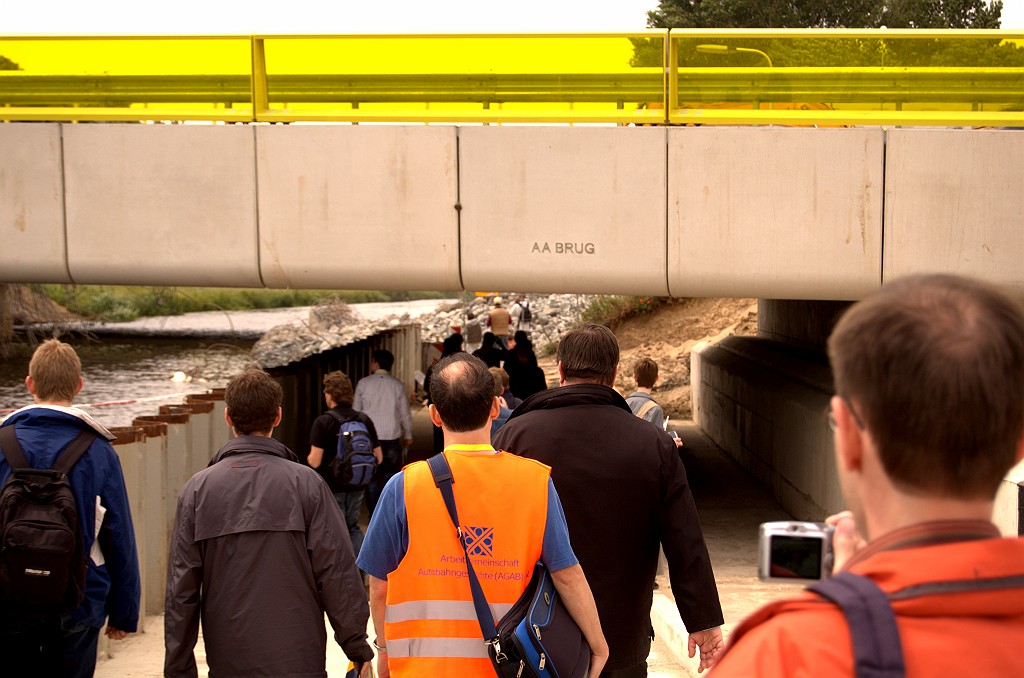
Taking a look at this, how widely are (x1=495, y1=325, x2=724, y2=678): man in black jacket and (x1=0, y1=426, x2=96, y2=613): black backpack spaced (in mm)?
1672

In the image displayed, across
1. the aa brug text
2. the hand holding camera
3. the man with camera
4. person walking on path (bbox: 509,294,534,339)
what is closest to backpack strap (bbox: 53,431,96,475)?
the hand holding camera

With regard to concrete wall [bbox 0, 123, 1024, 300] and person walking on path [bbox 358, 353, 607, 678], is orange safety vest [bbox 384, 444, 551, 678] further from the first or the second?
concrete wall [bbox 0, 123, 1024, 300]

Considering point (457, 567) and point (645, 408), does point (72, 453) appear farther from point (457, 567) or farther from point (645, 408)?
point (645, 408)

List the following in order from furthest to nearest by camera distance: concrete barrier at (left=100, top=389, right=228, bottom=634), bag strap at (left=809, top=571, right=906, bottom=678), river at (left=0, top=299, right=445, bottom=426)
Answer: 1. river at (left=0, top=299, right=445, bottom=426)
2. concrete barrier at (left=100, top=389, right=228, bottom=634)
3. bag strap at (left=809, top=571, right=906, bottom=678)

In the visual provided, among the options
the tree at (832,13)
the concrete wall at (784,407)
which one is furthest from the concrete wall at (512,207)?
the tree at (832,13)

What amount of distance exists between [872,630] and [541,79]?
9767mm

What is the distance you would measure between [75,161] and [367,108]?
2.90 metres

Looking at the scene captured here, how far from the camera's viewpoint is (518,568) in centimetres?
326

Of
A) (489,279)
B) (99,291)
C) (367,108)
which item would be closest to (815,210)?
(489,279)

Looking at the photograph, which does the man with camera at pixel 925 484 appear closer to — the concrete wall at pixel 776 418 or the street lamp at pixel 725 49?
the concrete wall at pixel 776 418

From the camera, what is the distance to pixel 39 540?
160 inches

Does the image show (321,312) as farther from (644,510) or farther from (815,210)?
(644,510)

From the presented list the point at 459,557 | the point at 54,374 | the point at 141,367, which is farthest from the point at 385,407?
the point at 141,367

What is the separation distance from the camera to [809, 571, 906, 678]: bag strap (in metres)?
1.33
